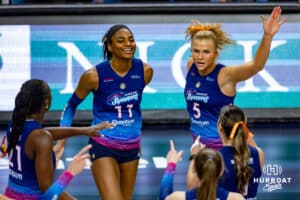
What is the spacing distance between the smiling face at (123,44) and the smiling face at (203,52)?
1.52ft

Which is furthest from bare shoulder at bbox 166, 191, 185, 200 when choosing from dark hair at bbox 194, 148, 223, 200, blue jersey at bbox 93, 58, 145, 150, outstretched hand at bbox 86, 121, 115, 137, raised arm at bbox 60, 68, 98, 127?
raised arm at bbox 60, 68, 98, 127

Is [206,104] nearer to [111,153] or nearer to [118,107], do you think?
[118,107]

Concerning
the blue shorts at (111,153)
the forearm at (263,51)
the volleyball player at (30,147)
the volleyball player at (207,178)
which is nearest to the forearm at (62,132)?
the volleyball player at (30,147)

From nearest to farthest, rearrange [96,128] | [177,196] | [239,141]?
1. [177,196]
2. [239,141]
3. [96,128]

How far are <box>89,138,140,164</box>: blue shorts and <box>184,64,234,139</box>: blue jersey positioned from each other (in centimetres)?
52

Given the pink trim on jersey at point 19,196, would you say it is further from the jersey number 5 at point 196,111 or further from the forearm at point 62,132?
the jersey number 5 at point 196,111

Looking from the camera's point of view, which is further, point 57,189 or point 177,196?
point 57,189

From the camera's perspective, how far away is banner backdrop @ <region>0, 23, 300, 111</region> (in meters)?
9.98

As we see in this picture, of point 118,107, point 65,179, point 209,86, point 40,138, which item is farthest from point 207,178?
point 118,107

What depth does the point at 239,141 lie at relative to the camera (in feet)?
22.3

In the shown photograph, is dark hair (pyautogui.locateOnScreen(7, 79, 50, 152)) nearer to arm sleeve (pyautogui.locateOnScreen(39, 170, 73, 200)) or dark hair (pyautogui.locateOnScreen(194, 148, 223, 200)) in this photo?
arm sleeve (pyautogui.locateOnScreen(39, 170, 73, 200))

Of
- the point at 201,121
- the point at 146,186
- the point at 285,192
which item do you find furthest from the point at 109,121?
the point at 285,192

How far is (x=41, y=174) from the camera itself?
Result: 662cm

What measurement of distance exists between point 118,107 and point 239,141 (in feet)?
5.57
